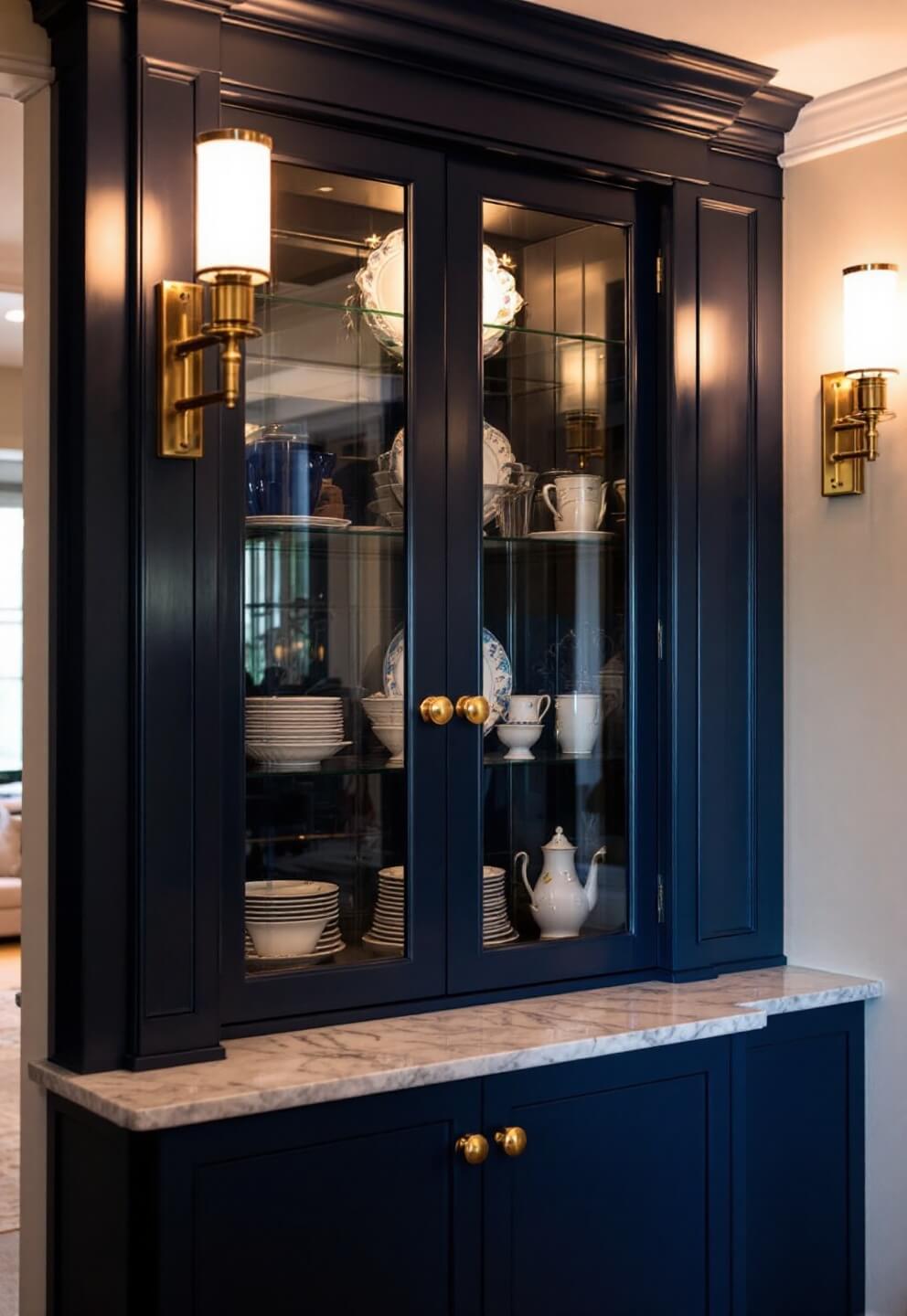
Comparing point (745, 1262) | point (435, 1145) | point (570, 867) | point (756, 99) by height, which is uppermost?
point (756, 99)

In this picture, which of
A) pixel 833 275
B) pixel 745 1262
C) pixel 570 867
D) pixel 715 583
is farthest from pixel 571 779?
pixel 833 275

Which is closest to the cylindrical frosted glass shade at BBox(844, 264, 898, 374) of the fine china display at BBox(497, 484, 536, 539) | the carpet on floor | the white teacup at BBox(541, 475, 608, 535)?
the white teacup at BBox(541, 475, 608, 535)

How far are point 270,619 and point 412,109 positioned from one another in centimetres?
90

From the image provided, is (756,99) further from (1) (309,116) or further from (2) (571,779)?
(2) (571,779)

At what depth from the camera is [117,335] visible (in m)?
2.20

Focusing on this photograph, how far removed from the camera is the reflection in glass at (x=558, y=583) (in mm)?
2707

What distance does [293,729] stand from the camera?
95.8 inches

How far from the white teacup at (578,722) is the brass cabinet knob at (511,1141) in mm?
735

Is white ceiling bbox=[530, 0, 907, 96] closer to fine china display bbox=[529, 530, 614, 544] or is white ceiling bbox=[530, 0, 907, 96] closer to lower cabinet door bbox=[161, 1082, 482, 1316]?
fine china display bbox=[529, 530, 614, 544]

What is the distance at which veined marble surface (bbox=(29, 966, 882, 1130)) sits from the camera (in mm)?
2064

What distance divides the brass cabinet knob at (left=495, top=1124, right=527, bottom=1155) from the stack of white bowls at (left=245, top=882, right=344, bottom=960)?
1.33 feet

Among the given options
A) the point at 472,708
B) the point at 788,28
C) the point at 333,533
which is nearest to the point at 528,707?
the point at 472,708

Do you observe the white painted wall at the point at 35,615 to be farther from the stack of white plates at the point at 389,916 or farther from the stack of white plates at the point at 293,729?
A: the stack of white plates at the point at 389,916

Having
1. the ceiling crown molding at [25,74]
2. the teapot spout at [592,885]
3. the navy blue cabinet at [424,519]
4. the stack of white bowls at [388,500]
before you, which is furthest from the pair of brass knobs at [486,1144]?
the ceiling crown molding at [25,74]
